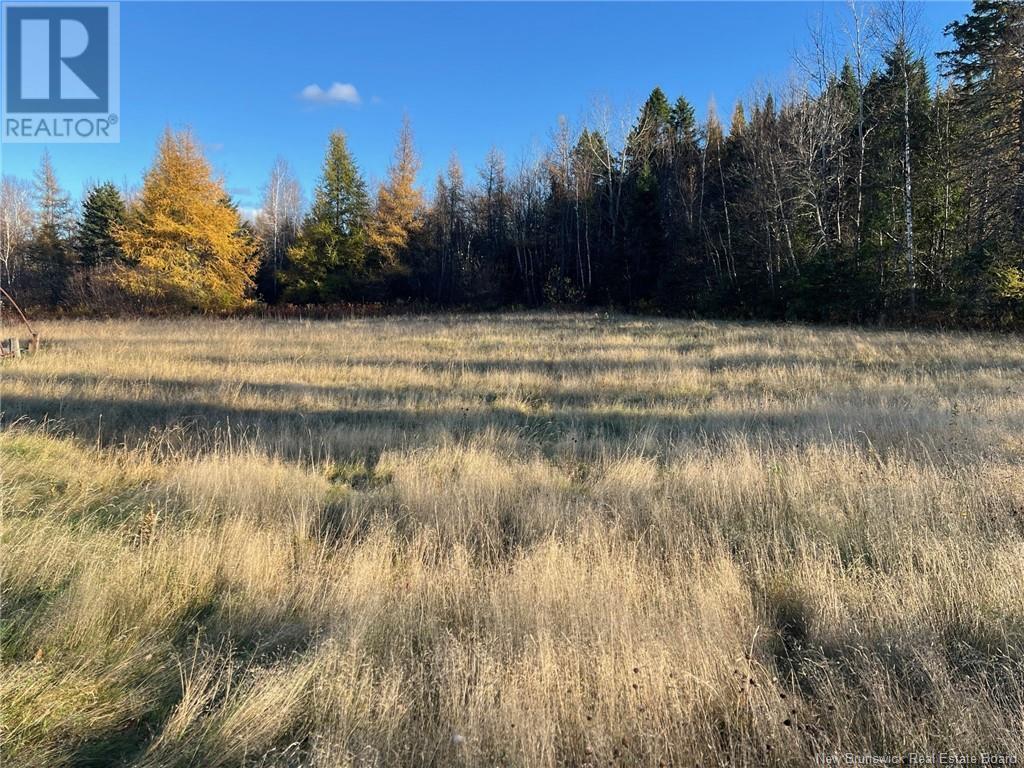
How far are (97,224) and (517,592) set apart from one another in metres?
53.6

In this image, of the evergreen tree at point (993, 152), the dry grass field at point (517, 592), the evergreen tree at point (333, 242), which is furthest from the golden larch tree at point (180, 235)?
the evergreen tree at point (993, 152)

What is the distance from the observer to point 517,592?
2.87 meters

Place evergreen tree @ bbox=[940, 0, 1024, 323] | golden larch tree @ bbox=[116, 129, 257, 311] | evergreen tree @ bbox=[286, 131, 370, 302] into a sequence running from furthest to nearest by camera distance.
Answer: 1. evergreen tree @ bbox=[286, 131, 370, 302]
2. golden larch tree @ bbox=[116, 129, 257, 311]
3. evergreen tree @ bbox=[940, 0, 1024, 323]

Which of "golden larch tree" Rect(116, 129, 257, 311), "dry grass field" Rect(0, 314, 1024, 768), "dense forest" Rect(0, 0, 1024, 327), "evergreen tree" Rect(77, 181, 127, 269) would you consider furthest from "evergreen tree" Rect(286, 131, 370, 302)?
"dry grass field" Rect(0, 314, 1024, 768)

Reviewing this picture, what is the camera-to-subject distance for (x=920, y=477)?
436 cm

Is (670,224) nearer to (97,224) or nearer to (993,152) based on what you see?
(993,152)

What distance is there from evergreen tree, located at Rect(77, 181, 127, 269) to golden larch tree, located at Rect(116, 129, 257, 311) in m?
12.5

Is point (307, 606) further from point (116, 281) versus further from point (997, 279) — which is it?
point (116, 281)

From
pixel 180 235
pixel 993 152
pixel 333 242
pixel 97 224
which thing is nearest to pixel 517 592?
pixel 993 152

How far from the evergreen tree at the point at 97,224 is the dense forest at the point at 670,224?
0.58 ft

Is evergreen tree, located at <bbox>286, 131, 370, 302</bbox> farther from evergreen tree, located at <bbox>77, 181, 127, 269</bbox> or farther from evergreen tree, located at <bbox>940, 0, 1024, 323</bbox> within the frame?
evergreen tree, located at <bbox>940, 0, 1024, 323</bbox>

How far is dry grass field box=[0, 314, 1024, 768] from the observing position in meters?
2.00

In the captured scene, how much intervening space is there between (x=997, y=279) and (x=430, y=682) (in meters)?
25.0

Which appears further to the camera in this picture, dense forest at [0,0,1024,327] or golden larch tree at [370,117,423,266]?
golden larch tree at [370,117,423,266]
